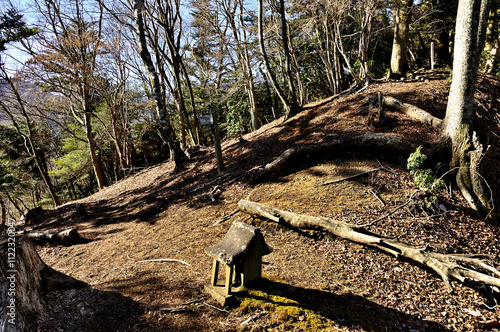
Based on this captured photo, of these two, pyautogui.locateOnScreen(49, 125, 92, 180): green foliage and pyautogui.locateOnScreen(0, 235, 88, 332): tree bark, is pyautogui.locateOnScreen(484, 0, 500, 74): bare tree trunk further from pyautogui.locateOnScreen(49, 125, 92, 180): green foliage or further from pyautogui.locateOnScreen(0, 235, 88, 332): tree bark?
pyautogui.locateOnScreen(49, 125, 92, 180): green foliage

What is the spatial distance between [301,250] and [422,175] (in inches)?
123

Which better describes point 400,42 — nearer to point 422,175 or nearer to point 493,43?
point 493,43

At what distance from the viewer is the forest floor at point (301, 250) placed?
300 centimetres

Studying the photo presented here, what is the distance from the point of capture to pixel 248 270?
121 inches

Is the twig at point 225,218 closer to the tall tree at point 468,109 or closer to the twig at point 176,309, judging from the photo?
the twig at point 176,309

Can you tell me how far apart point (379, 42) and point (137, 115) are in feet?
64.6

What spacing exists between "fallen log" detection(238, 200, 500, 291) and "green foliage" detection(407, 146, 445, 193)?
1507mm

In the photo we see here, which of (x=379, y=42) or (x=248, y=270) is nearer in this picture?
(x=248, y=270)

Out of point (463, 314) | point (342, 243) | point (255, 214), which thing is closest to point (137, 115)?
point (255, 214)

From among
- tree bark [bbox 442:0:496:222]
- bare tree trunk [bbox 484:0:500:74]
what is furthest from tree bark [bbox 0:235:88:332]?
bare tree trunk [bbox 484:0:500:74]

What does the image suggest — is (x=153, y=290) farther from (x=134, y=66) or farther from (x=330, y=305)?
(x=134, y=66)

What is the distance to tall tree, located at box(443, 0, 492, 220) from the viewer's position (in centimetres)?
539

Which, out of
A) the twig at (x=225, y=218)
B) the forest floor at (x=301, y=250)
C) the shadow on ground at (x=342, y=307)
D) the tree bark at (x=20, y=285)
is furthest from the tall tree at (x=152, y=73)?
the shadow on ground at (x=342, y=307)

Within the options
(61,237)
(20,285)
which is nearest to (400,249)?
(20,285)
